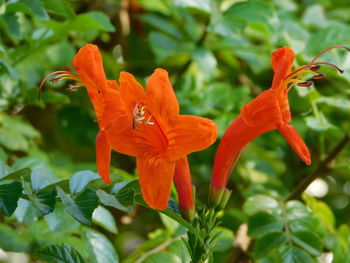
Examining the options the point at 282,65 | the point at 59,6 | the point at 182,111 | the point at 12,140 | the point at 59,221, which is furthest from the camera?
the point at 182,111

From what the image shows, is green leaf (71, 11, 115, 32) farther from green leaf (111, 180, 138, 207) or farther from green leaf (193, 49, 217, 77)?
green leaf (111, 180, 138, 207)

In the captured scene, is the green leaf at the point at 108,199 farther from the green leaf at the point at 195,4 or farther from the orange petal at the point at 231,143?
the green leaf at the point at 195,4

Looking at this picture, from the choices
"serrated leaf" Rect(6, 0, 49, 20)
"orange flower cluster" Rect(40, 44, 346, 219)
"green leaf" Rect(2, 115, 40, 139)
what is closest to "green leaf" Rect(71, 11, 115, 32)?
"serrated leaf" Rect(6, 0, 49, 20)

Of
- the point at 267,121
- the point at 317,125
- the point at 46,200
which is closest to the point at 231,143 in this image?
the point at 267,121

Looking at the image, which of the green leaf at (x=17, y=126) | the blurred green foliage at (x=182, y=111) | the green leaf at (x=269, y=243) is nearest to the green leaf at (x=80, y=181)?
the blurred green foliage at (x=182, y=111)

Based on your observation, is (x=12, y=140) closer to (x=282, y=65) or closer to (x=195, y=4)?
(x=195, y=4)

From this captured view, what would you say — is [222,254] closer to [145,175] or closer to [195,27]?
[195,27]

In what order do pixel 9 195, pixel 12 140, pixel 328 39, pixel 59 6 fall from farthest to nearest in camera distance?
pixel 328 39
pixel 12 140
pixel 59 6
pixel 9 195
